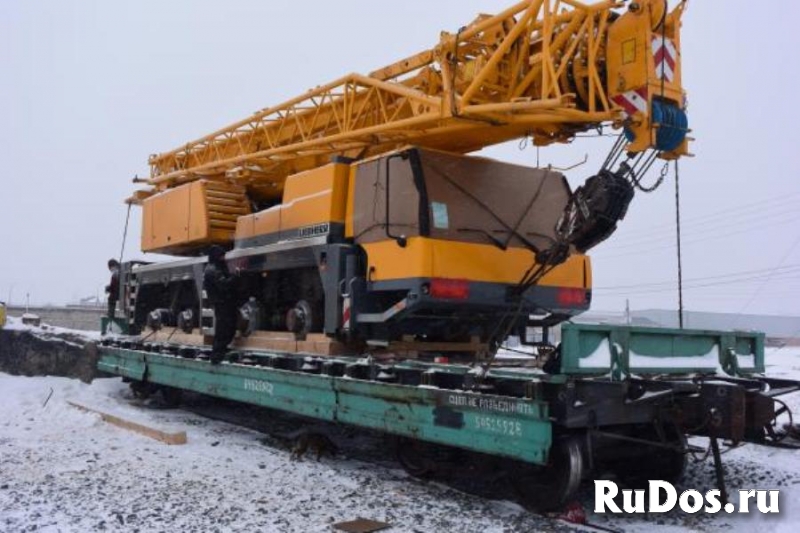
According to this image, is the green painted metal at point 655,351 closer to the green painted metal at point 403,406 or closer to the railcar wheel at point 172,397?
the green painted metal at point 403,406

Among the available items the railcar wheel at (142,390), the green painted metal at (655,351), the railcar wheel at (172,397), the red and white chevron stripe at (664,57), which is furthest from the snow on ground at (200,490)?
the red and white chevron stripe at (664,57)

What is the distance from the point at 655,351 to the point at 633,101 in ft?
7.20

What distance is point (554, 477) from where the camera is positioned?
546cm

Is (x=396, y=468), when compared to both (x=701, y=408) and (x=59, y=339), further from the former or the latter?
(x=59, y=339)

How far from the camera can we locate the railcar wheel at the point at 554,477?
5.22 meters

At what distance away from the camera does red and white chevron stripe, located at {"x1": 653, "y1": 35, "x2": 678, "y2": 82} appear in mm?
6516

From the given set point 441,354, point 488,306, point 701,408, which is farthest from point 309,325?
point 701,408

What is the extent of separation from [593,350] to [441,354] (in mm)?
2816

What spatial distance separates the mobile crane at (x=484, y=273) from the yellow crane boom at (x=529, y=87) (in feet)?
0.07

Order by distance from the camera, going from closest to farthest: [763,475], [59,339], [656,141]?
[656,141] → [763,475] → [59,339]

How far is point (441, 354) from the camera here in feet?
26.1

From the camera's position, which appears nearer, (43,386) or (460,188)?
(460,188)

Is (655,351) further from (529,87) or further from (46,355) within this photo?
(46,355)

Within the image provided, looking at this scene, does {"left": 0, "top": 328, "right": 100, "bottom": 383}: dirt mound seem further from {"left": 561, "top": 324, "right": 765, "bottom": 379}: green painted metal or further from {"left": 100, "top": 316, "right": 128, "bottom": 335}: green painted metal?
{"left": 561, "top": 324, "right": 765, "bottom": 379}: green painted metal
